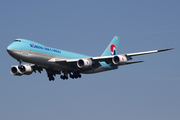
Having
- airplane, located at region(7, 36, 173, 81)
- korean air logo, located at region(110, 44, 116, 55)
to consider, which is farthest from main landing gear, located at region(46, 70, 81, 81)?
korean air logo, located at region(110, 44, 116, 55)

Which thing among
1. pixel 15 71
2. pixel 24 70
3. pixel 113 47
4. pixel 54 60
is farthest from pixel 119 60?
pixel 15 71

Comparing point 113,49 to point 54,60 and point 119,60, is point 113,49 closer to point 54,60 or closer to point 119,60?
point 119,60

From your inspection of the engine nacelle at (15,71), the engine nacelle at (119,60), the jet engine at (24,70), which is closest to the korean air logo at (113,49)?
the engine nacelle at (119,60)

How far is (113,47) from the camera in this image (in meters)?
65.1

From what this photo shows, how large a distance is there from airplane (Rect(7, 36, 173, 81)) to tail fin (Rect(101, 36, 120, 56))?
5.74 m

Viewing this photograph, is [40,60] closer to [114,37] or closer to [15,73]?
[15,73]

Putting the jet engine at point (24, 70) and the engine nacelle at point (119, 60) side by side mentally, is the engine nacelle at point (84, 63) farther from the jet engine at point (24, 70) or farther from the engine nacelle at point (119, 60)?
the jet engine at point (24, 70)

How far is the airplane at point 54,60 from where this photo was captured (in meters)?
45.9

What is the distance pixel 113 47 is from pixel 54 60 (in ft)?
63.5

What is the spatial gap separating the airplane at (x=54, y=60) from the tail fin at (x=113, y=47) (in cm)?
574

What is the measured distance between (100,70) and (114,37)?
40.6 feet

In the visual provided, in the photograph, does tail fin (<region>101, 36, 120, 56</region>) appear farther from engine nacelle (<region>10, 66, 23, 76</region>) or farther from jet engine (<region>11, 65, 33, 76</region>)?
Answer: engine nacelle (<region>10, 66, 23, 76</region>)

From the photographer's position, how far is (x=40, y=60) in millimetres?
47312

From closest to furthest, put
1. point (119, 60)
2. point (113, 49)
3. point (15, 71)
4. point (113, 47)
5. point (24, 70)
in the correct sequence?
point (119, 60)
point (24, 70)
point (15, 71)
point (113, 49)
point (113, 47)
